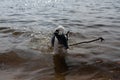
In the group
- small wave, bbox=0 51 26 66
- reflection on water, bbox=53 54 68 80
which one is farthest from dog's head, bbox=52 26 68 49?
small wave, bbox=0 51 26 66

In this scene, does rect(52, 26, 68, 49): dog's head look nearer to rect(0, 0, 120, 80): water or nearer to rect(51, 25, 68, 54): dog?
rect(51, 25, 68, 54): dog

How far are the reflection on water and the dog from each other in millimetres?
341

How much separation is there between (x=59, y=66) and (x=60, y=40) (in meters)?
1.04

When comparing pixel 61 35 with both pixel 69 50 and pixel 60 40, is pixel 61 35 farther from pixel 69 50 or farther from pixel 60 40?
pixel 69 50

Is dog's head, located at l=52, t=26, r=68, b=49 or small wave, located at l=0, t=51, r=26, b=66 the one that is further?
small wave, located at l=0, t=51, r=26, b=66

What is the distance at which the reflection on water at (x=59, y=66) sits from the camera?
886cm

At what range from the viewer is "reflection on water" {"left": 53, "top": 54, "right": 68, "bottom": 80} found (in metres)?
8.86

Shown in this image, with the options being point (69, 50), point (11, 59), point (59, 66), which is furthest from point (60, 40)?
point (11, 59)

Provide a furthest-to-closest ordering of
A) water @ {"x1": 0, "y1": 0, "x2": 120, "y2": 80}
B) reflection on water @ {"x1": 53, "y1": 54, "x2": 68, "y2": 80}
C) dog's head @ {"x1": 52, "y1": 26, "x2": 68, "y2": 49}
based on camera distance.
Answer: dog's head @ {"x1": 52, "y1": 26, "x2": 68, "y2": 49}, water @ {"x1": 0, "y1": 0, "x2": 120, "y2": 80}, reflection on water @ {"x1": 53, "y1": 54, "x2": 68, "y2": 80}

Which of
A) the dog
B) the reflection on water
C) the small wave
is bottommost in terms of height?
the reflection on water

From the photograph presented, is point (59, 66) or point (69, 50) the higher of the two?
point (69, 50)

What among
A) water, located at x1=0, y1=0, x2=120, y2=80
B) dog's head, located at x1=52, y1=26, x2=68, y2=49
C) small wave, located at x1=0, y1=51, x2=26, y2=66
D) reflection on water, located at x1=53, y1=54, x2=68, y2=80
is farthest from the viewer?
small wave, located at x1=0, y1=51, x2=26, y2=66

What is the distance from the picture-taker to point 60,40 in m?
9.44

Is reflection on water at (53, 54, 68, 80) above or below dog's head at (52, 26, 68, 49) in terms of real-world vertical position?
below
